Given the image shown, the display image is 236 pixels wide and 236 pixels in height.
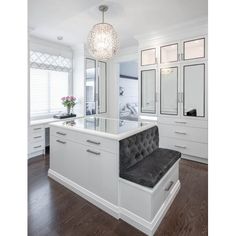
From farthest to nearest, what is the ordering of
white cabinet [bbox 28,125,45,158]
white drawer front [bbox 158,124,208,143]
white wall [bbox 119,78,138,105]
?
white wall [bbox 119,78,138,105] → white cabinet [bbox 28,125,45,158] → white drawer front [bbox 158,124,208,143]

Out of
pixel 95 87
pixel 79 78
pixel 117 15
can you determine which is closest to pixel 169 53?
pixel 117 15

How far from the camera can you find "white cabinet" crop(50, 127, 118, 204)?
5.93 feet

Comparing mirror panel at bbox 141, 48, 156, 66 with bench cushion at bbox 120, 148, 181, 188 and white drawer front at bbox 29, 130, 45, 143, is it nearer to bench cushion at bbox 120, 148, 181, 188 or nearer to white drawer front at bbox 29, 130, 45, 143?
bench cushion at bbox 120, 148, 181, 188

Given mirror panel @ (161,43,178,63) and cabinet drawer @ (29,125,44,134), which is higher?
mirror panel @ (161,43,178,63)

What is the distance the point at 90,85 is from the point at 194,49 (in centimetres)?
274

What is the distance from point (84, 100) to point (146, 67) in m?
1.84

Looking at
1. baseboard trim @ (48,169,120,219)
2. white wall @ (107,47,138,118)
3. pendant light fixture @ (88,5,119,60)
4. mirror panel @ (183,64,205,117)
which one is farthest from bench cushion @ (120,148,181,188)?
white wall @ (107,47,138,118)

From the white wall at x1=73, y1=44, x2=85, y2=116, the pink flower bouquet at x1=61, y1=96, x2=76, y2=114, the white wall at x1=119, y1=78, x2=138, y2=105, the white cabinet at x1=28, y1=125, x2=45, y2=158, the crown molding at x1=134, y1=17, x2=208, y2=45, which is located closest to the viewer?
the crown molding at x1=134, y1=17, x2=208, y2=45

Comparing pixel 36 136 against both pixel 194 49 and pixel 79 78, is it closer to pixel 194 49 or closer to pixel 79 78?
pixel 79 78

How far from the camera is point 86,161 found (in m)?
2.07

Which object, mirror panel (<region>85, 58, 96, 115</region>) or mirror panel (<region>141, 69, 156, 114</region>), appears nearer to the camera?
mirror panel (<region>141, 69, 156, 114</region>)

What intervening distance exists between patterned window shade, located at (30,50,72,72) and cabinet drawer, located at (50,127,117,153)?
2.14 meters
